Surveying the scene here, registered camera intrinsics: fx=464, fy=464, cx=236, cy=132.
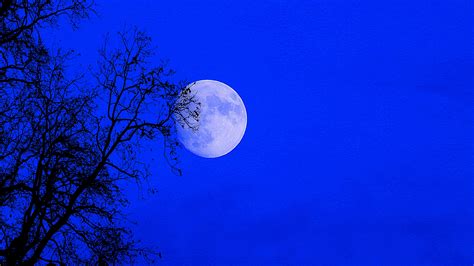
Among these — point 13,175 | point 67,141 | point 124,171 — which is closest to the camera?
point 13,175

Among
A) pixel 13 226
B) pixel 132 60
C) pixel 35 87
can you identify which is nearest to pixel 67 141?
pixel 35 87

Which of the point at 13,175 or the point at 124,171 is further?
the point at 124,171

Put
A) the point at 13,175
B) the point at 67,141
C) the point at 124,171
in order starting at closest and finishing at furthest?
1. the point at 13,175
2. the point at 67,141
3. the point at 124,171

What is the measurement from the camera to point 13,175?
11.6 metres

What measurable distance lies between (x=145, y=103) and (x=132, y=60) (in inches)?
57.5

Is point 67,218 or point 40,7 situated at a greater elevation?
point 40,7

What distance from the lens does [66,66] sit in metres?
13.1

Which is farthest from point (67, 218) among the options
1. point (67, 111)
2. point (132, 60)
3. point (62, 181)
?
point (132, 60)

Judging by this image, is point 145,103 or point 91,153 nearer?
point 91,153

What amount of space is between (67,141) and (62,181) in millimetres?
A: 1094

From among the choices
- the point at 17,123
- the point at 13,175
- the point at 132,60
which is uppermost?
the point at 132,60

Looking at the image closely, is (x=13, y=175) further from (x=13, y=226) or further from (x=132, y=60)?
(x=132, y=60)

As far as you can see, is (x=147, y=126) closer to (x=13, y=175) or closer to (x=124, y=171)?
(x=124, y=171)

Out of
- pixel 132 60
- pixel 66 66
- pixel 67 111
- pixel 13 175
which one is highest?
pixel 132 60
